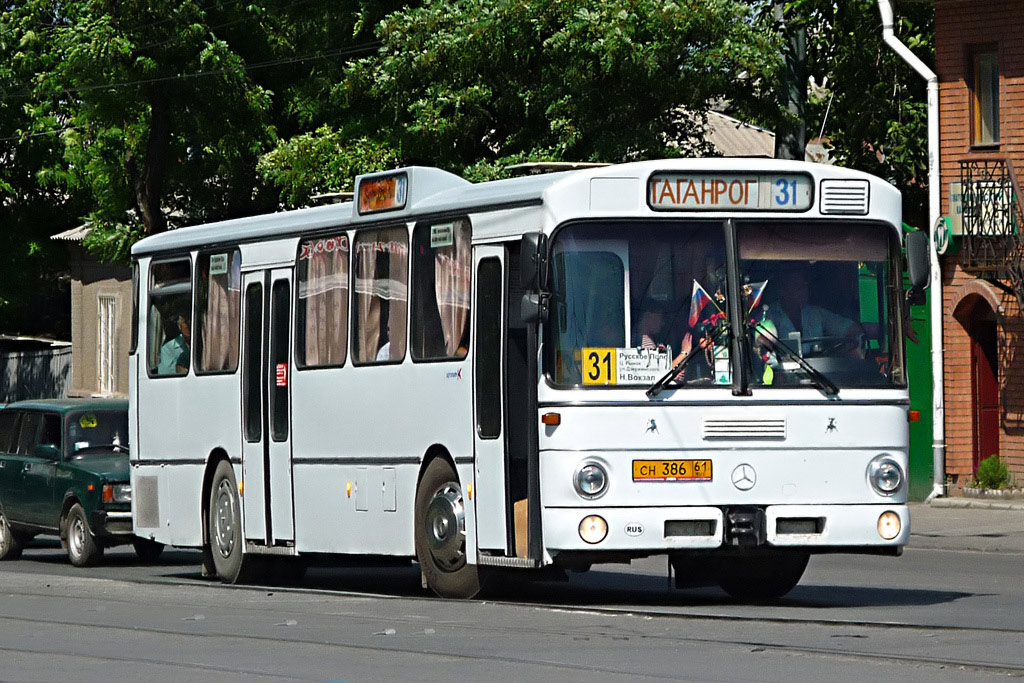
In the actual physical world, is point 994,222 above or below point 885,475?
above

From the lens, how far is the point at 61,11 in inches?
1511

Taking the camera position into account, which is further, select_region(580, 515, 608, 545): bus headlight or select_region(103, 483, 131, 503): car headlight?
select_region(103, 483, 131, 503): car headlight

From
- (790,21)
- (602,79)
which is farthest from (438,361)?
(790,21)

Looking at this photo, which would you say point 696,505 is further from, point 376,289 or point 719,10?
point 719,10

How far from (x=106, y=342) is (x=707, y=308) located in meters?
40.5

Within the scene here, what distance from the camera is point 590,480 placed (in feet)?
44.6

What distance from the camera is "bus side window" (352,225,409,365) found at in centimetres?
1580

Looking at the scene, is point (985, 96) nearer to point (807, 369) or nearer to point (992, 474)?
point (992, 474)

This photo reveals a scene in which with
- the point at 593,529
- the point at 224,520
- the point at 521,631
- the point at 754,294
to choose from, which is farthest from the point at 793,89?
the point at 521,631

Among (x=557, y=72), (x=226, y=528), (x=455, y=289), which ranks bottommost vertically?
(x=226, y=528)

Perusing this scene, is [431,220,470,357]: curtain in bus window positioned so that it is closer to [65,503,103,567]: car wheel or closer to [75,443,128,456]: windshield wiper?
[65,503,103,567]: car wheel

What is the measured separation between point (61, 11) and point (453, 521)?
2575 centimetres

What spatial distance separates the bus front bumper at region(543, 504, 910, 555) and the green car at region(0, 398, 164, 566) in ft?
27.4

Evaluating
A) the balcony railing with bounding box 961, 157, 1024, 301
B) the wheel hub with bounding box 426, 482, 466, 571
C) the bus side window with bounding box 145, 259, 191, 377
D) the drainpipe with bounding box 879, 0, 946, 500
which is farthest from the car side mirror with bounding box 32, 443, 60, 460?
the balcony railing with bounding box 961, 157, 1024, 301
